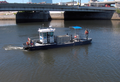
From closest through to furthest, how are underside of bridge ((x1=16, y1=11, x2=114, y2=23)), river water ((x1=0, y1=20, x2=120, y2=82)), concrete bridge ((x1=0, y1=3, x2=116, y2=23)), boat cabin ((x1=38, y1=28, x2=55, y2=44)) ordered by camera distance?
river water ((x1=0, y1=20, x2=120, y2=82)) < boat cabin ((x1=38, y1=28, x2=55, y2=44)) < concrete bridge ((x1=0, y1=3, x2=116, y2=23)) < underside of bridge ((x1=16, y1=11, x2=114, y2=23))

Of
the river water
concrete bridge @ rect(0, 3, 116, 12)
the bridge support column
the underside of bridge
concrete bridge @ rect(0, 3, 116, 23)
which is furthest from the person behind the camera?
the underside of bridge

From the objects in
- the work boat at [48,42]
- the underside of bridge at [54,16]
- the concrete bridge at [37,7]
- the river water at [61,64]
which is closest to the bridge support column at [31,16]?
the underside of bridge at [54,16]

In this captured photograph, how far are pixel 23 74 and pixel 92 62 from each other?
9196 millimetres

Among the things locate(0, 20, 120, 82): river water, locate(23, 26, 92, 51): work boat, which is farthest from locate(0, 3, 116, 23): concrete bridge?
locate(23, 26, 92, 51): work boat

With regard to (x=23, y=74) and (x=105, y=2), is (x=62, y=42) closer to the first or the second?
(x=23, y=74)

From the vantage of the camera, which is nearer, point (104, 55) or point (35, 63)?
point (35, 63)

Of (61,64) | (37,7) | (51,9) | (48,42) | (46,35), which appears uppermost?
(37,7)

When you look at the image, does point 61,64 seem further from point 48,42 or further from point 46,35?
point 46,35

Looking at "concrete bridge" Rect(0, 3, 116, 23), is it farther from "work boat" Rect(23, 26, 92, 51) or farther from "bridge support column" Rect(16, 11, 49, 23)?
"work boat" Rect(23, 26, 92, 51)

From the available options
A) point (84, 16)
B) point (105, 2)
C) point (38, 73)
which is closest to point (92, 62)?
point (38, 73)

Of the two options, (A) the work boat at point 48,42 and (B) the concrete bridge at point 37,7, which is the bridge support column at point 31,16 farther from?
(A) the work boat at point 48,42

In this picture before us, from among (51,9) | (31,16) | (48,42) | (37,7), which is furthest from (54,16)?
(48,42)

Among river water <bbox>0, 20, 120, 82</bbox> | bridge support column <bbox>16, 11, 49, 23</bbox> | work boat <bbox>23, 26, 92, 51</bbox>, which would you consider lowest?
river water <bbox>0, 20, 120, 82</bbox>

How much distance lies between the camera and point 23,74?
650 inches
